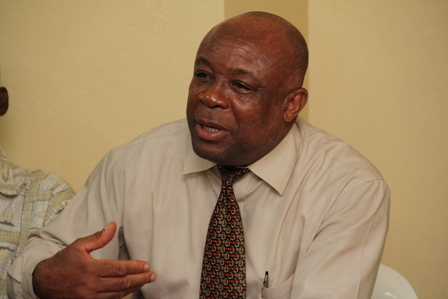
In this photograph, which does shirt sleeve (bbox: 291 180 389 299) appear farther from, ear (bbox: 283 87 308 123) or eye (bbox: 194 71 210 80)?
eye (bbox: 194 71 210 80)

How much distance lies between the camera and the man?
187cm

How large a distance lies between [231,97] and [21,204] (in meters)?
1.03

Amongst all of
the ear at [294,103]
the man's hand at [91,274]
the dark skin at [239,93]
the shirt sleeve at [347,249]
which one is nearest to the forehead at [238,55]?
the dark skin at [239,93]

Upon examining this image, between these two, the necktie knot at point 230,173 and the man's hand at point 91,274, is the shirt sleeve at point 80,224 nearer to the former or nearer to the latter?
the man's hand at point 91,274

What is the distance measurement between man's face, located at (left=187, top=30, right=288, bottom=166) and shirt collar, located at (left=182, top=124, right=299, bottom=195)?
0.07 meters

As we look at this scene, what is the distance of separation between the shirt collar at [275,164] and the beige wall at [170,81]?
0.86 metres

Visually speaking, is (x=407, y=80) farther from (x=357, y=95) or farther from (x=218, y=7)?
(x=218, y=7)

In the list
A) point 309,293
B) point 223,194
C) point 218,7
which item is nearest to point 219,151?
point 223,194

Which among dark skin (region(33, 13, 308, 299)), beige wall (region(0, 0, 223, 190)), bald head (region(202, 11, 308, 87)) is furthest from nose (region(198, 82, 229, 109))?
beige wall (region(0, 0, 223, 190))

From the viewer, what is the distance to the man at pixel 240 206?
6.14 feet

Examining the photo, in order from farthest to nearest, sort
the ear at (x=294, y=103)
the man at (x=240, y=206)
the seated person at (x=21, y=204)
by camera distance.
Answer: the seated person at (x=21, y=204) → the ear at (x=294, y=103) → the man at (x=240, y=206)

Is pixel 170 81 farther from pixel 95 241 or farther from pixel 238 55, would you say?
pixel 95 241

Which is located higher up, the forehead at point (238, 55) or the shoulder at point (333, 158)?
the forehead at point (238, 55)

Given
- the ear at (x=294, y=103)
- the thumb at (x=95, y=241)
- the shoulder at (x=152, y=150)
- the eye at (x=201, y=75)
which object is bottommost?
the thumb at (x=95, y=241)
